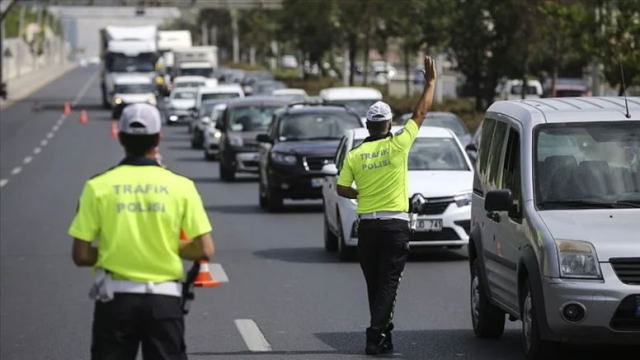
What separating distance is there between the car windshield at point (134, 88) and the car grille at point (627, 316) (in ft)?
186

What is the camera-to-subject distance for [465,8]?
47.2 metres

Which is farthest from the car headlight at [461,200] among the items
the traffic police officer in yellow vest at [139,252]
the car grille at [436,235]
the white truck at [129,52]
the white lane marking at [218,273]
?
the white truck at [129,52]

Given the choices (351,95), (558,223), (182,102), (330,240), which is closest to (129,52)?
(182,102)

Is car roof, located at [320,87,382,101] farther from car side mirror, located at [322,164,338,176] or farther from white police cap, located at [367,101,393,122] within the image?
white police cap, located at [367,101,393,122]

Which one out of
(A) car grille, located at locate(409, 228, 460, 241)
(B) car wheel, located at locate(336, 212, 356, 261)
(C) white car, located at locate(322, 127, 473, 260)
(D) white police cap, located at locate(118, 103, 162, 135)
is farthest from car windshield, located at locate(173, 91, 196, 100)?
(D) white police cap, located at locate(118, 103, 162, 135)

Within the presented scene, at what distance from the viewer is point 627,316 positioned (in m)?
9.32

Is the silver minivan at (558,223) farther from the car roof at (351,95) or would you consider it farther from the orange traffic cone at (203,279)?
the car roof at (351,95)

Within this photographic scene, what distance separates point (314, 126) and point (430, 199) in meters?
8.27

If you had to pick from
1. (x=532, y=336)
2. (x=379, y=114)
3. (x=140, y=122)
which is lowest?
(x=532, y=336)

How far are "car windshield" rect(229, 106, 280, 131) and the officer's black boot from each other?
71.5 feet

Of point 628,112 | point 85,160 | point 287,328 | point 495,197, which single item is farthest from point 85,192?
point 85,160

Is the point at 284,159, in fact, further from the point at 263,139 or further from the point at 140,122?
the point at 140,122

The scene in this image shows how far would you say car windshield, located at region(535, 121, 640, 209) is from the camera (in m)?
10.3

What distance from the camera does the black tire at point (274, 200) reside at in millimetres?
24781
